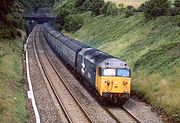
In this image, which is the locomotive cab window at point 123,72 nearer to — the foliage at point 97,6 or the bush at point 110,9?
the bush at point 110,9

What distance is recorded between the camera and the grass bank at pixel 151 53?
82.9ft

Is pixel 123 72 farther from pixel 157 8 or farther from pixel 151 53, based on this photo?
pixel 157 8

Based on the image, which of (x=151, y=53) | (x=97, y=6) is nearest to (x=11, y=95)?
(x=151, y=53)

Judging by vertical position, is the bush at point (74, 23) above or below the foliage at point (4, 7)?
below

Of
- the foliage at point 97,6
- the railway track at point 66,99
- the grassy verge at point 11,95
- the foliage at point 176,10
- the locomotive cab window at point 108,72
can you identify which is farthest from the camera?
the foliage at point 97,6

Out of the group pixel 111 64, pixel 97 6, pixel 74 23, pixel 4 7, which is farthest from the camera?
pixel 74 23

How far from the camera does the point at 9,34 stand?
5519cm

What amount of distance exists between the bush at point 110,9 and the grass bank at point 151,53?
1052 centimetres

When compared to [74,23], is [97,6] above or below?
above

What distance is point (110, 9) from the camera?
74.7 meters

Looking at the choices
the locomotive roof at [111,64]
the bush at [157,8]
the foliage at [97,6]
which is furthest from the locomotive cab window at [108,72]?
the foliage at [97,6]

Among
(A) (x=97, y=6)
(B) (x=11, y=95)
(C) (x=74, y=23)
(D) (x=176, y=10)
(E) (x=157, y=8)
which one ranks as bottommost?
(B) (x=11, y=95)

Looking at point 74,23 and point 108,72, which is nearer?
point 108,72

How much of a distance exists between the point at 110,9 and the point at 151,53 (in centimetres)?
4217
